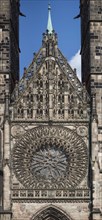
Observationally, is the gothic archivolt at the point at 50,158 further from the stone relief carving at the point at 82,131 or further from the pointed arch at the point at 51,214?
the pointed arch at the point at 51,214

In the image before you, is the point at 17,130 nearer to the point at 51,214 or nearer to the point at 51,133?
the point at 51,133

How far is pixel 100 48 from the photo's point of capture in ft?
105

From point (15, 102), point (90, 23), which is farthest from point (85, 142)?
point (90, 23)

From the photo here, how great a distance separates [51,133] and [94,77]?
3.04m

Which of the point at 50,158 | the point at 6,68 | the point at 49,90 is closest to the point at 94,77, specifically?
the point at 49,90

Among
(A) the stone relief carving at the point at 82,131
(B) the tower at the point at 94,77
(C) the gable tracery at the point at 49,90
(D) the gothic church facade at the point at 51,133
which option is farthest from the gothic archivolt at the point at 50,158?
(C) the gable tracery at the point at 49,90

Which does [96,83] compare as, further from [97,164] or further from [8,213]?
[8,213]

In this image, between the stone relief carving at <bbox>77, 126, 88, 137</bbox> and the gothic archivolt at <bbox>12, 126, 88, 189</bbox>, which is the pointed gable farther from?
the gothic archivolt at <bbox>12, 126, 88, 189</bbox>

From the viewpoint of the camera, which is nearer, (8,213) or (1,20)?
(8,213)

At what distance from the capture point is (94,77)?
31.7 metres

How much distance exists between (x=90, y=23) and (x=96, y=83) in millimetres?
2714

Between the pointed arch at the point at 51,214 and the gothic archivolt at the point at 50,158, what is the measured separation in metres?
0.88

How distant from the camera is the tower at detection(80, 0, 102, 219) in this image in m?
29.9

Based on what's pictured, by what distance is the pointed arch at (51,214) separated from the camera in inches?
1179
